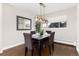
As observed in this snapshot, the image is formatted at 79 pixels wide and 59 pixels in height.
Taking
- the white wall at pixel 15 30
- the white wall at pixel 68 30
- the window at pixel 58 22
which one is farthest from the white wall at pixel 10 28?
the white wall at pixel 68 30

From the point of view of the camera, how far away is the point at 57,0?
2.38 ft

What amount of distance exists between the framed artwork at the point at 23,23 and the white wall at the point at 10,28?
0.26 metres

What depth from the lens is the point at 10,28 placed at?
3350 mm

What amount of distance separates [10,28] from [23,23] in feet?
3.56

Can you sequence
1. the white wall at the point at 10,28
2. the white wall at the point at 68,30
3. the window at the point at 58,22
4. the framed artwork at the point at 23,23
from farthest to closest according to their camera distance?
the window at the point at 58,22
the framed artwork at the point at 23,23
the white wall at the point at 68,30
the white wall at the point at 10,28

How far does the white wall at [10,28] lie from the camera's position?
3064mm

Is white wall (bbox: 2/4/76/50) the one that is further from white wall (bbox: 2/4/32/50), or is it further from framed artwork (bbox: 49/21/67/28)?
framed artwork (bbox: 49/21/67/28)

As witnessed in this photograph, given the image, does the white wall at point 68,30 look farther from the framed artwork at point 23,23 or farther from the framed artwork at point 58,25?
the framed artwork at point 23,23

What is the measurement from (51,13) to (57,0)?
419 centimetres

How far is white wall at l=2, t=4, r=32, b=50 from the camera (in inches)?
121

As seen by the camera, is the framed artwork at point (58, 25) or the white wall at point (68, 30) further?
the framed artwork at point (58, 25)

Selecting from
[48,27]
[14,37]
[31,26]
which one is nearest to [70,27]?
[48,27]

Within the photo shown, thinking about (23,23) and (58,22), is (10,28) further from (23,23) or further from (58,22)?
(58,22)

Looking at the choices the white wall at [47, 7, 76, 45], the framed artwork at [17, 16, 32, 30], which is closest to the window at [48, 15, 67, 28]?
the white wall at [47, 7, 76, 45]
